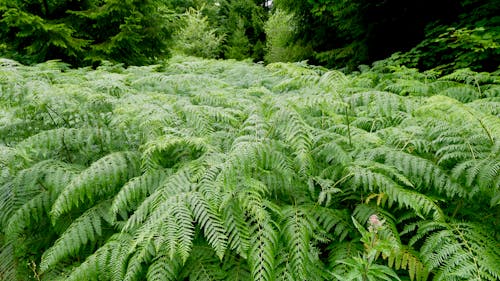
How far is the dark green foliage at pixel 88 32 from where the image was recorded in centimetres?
566

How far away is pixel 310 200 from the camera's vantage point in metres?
2.15

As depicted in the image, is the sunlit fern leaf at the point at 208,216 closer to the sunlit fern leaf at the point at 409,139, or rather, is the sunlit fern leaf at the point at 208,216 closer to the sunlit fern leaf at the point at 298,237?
the sunlit fern leaf at the point at 298,237

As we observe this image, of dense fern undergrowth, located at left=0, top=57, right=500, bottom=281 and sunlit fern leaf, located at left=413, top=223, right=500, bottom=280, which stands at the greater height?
dense fern undergrowth, located at left=0, top=57, right=500, bottom=281

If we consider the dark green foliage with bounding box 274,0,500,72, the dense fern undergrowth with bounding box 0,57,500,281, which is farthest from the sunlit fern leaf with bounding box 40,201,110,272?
the dark green foliage with bounding box 274,0,500,72

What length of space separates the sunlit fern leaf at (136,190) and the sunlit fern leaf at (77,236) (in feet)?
0.41

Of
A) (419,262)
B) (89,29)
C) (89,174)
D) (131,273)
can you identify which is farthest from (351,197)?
(89,29)

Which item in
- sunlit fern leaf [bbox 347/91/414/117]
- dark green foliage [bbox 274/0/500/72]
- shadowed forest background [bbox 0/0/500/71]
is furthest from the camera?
shadowed forest background [bbox 0/0/500/71]

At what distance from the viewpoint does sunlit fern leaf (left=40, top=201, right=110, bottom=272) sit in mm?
1935

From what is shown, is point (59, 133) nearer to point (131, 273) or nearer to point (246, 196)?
point (131, 273)

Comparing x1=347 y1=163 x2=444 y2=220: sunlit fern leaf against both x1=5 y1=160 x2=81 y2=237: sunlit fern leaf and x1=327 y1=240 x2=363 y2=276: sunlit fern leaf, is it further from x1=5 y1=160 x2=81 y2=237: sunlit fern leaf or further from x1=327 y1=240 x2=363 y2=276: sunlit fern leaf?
x1=5 y1=160 x2=81 y2=237: sunlit fern leaf

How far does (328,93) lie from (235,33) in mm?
18262

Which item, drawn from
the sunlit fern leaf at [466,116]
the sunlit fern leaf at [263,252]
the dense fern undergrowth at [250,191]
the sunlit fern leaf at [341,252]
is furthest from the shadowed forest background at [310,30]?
the sunlit fern leaf at [263,252]

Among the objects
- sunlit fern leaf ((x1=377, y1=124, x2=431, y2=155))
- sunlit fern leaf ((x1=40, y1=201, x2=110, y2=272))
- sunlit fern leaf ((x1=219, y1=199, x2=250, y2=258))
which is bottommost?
sunlit fern leaf ((x1=40, y1=201, x2=110, y2=272))

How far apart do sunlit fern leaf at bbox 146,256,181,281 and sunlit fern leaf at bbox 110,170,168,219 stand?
383mm
